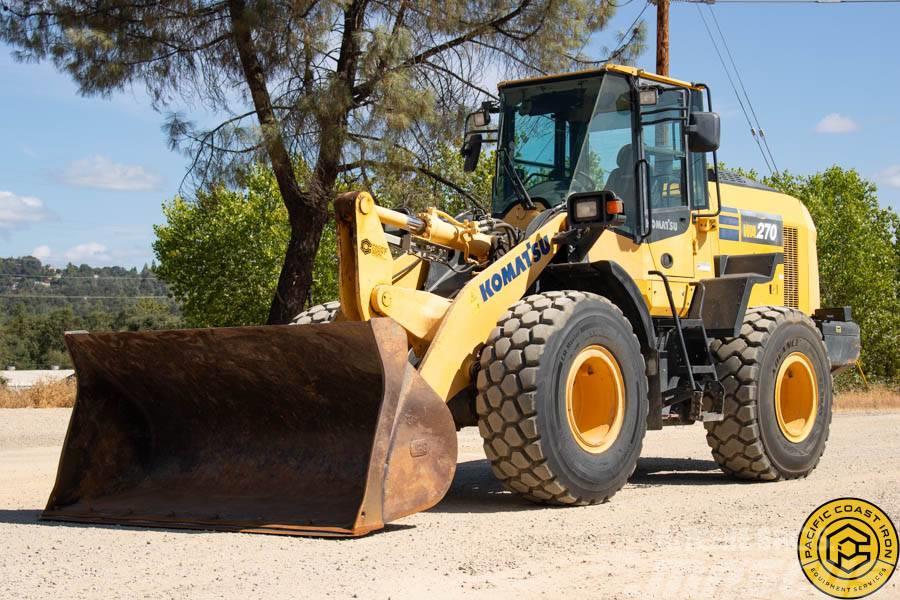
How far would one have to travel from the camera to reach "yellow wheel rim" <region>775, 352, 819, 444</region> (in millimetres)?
8758

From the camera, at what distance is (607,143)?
7.87m

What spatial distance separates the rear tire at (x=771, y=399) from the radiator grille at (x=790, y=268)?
103 centimetres

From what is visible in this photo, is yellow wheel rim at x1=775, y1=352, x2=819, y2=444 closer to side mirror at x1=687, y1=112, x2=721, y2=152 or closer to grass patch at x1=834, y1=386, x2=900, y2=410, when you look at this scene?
side mirror at x1=687, y1=112, x2=721, y2=152

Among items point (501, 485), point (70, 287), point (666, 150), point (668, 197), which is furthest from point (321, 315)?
point (70, 287)

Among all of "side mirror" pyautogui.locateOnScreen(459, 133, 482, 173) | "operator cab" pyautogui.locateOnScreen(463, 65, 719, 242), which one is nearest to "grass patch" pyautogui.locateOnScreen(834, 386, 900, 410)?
"operator cab" pyautogui.locateOnScreen(463, 65, 719, 242)

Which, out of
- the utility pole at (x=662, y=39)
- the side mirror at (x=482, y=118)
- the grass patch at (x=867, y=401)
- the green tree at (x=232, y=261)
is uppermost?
the utility pole at (x=662, y=39)

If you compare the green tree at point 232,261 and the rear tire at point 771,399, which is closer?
the rear tire at point 771,399

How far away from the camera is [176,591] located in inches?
176

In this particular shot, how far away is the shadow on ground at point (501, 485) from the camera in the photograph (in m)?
6.95

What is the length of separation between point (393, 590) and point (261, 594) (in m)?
0.53

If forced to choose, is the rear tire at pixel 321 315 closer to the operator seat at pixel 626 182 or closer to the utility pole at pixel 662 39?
the operator seat at pixel 626 182

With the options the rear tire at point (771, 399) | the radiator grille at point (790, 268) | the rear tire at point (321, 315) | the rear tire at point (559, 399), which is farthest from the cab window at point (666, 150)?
the rear tire at point (321, 315)

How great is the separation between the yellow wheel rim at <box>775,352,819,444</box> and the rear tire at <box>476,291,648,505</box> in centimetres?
226

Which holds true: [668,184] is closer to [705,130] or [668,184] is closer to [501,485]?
[705,130]
